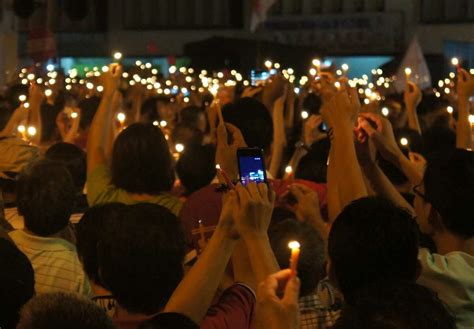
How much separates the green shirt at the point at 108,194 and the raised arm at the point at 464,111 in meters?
1.60

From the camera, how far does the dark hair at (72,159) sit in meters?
Result: 5.91

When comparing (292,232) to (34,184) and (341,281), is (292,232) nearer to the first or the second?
(341,281)

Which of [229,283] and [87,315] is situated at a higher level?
[87,315]

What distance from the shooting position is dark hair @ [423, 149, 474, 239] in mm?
3697

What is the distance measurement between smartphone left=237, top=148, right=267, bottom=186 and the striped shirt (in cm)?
100

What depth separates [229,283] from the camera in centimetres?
371

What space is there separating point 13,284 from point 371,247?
101cm

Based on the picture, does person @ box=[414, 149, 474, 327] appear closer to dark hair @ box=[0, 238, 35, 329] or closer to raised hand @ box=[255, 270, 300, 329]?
raised hand @ box=[255, 270, 300, 329]

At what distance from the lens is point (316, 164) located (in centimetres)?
562

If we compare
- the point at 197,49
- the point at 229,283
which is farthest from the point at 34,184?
the point at 197,49

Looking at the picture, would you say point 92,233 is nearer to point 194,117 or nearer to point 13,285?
point 13,285

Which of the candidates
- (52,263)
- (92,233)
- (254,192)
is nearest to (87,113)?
(52,263)

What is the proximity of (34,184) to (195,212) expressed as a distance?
2.16ft

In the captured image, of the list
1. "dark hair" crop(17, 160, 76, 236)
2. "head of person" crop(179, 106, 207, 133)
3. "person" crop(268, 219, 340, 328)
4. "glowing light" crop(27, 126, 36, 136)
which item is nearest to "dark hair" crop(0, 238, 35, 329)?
"person" crop(268, 219, 340, 328)
